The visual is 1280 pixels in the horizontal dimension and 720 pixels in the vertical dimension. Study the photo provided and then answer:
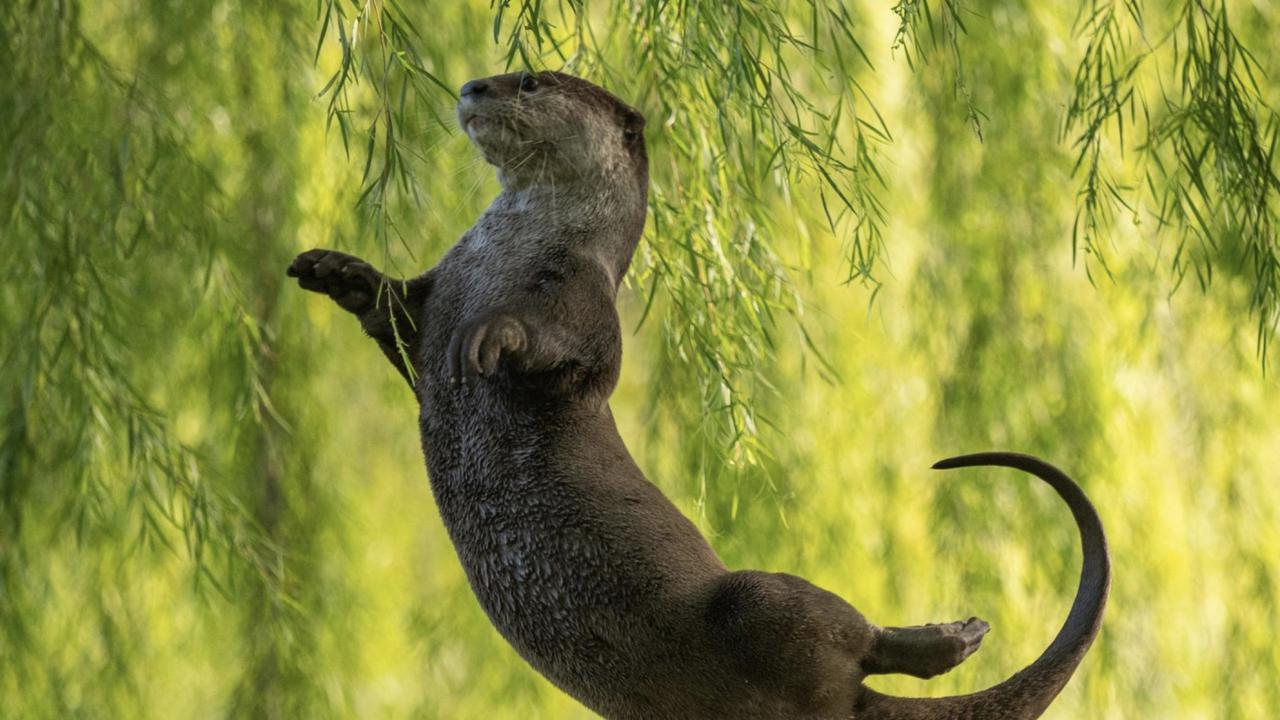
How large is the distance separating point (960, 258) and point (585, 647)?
5.55 ft

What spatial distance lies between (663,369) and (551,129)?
3.06ft

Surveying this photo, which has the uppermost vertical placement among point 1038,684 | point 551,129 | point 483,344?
point 551,129

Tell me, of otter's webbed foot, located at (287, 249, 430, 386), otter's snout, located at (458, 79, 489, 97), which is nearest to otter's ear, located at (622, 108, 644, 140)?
otter's snout, located at (458, 79, 489, 97)

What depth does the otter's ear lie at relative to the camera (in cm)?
133

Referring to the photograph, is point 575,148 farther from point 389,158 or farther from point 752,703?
point 752,703

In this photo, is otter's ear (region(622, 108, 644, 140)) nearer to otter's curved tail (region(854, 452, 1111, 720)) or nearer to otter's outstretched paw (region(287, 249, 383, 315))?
otter's outstretched paw (region(287, 249, 383, 315))

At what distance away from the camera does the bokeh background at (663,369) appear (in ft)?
6.34

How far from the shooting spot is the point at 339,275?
4.12 feet

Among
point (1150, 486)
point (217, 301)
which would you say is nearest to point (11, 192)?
point (217, 301)

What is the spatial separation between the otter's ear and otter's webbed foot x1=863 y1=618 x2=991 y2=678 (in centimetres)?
50

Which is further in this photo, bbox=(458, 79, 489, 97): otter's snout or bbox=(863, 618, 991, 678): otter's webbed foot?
bbox=(458, 79, 489, 97): otter's snout

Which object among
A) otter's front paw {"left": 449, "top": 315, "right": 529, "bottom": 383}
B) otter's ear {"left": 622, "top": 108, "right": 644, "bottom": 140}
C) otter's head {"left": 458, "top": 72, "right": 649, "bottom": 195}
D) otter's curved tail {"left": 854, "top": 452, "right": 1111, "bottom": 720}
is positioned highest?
otter's ear {"left": 622, "top": 108, "right": 644, "bottom": 140}

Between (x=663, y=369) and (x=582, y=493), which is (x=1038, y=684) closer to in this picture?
(x=582, y=493)

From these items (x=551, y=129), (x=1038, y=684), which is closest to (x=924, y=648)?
(x=1038, y=684)
